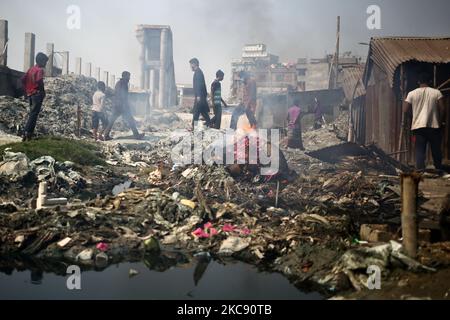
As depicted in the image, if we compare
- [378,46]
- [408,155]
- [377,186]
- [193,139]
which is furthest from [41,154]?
[378,46]

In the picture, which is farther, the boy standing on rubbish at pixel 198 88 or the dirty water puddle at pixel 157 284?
the boy standing on rubbish at pixel 198 88

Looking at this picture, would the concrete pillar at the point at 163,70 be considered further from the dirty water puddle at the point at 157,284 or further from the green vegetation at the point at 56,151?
the dirty water puddle at the point at 157,284

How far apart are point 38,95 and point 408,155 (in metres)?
8.99

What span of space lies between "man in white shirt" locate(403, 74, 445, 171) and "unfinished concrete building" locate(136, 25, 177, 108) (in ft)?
101

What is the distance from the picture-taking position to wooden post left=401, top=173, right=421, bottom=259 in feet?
11.8

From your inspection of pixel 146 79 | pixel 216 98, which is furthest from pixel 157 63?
pixel 216 98

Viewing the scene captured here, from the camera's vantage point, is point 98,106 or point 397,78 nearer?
point 397,78

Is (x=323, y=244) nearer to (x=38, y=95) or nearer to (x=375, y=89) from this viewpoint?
(x=38, y=95)

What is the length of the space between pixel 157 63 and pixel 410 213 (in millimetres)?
36493

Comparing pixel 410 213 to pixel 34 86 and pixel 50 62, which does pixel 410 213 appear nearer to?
pixel 34 86

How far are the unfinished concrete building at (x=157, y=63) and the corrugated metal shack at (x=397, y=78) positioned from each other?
26776 mm

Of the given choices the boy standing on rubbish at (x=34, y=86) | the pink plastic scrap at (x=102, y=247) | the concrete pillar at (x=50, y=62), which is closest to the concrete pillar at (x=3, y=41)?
the concrete pillar at (x=50, y=62)

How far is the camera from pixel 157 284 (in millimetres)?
3693

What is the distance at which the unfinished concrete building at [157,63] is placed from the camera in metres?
37.0
